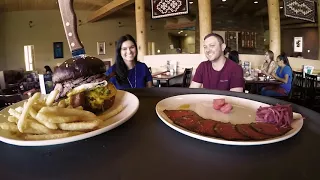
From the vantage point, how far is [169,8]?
269 inches

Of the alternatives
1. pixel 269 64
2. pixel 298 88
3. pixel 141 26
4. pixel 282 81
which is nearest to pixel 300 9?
pixel 269 64

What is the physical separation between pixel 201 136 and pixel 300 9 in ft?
24.1

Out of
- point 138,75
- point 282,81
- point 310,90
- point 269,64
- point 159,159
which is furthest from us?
point 269,64

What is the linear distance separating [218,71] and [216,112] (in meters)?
1.55

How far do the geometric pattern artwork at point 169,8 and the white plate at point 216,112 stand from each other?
5.99 m

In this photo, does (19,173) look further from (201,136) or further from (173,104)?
(173,104)

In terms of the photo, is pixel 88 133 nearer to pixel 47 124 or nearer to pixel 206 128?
pixel 47 124

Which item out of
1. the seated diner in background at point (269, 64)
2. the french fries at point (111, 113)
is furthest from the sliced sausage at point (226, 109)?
the seated diner in background at point (269, 64)

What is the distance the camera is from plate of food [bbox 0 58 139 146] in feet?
2.12

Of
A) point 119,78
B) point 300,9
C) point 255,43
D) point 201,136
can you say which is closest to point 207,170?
point 201,136

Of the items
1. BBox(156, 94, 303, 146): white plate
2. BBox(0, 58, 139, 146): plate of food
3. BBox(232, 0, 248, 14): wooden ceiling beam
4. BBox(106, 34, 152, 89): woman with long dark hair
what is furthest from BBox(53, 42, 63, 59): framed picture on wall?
BBox(156, 94, 303, 146): white plate

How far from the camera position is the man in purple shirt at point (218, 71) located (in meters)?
2.32

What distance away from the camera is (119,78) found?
247cm

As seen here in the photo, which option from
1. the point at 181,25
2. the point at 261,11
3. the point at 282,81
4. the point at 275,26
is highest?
the point at 261,11
